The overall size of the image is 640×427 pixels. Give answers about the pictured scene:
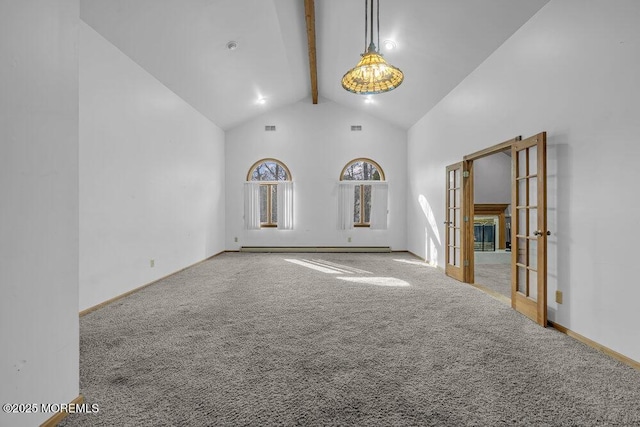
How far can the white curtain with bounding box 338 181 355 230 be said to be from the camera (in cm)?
758

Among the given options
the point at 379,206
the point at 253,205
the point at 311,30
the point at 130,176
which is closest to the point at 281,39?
the point at 311,30

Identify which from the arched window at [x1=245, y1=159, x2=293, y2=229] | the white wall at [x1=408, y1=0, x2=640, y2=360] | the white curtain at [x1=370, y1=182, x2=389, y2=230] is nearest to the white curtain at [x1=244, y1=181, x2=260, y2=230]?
the arched window at [x1=245, y1=159, x2=293, y2=229]

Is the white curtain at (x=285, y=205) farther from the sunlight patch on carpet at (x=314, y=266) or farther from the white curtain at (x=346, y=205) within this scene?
the sunlight patch on carpet at (x=314, y=266)

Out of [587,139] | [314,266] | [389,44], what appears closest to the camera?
[587,139]

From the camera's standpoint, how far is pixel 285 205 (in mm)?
7578

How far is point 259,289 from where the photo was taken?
4.00 meters

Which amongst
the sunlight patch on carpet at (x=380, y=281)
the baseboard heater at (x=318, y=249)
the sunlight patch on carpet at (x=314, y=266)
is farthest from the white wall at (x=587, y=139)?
the baseboard heater at (x=318, y=249)

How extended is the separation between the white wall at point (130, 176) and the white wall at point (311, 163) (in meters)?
1.69

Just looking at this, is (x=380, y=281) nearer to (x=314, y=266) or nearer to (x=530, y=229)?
(x=314, y=266)

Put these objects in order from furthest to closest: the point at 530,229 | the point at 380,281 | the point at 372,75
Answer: the point at 380,281 < the point at 530,229 < the point at 372,75

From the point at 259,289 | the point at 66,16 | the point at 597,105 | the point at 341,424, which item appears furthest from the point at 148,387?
the point at 597,105

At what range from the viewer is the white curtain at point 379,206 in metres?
7.59

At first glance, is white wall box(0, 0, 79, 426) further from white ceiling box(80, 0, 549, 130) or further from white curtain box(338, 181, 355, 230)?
white curtain box(338, 181, 355, 230)

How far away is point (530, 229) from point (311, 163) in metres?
5.32
